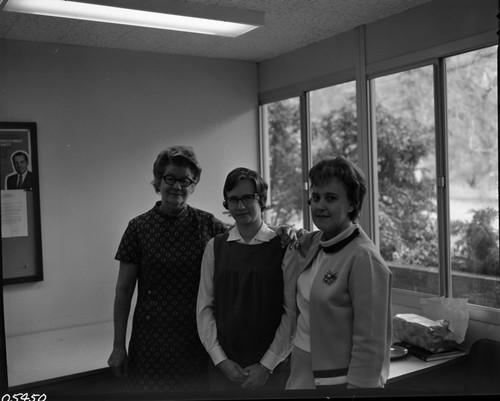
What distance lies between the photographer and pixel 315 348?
90 centimetres

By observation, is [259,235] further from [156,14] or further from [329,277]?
[156,14]

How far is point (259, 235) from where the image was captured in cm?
99

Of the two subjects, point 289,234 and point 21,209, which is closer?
point 21,209

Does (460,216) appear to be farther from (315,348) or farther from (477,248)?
(315,348)

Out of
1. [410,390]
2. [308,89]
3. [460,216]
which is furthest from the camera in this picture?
[460,216]

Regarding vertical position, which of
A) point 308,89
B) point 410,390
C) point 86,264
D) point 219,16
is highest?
point 219,16

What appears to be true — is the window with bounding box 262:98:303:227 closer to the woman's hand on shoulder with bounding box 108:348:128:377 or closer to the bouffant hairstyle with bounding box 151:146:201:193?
the bouffant hairstyle with bounding box 151:146:201:193

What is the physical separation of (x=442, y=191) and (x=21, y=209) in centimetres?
93

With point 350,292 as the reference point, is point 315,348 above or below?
below

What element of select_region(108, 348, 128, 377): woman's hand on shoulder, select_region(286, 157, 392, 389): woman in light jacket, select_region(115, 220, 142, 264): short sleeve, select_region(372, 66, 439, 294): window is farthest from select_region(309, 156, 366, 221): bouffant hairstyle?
select_region(108, 348, 128, 377): woman's hand on shoulder

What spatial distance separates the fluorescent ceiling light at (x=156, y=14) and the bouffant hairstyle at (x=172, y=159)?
0.71 ft

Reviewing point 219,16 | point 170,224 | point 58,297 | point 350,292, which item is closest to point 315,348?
point 350,292

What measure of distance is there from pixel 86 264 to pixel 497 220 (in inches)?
35.9

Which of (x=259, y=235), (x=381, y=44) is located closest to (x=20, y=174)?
Answer: (x=259, y=235)
